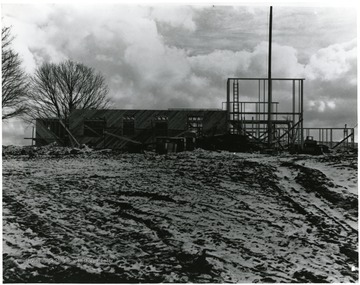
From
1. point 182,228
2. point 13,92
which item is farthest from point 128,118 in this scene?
point 182,228

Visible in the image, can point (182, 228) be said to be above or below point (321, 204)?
below

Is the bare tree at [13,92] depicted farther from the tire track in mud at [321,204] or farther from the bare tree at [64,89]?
the tire track in mud at [321,204]

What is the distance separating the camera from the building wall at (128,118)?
25.3 meters

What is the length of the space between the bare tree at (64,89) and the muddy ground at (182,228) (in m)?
17.2

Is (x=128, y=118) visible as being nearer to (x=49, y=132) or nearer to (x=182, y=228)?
(x=49, y=132)

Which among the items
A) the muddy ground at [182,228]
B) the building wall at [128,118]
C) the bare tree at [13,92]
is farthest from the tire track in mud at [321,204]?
the building wall at [128,118]

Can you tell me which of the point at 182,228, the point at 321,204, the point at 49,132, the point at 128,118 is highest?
the point at 128,118

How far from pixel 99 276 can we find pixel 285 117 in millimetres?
17212

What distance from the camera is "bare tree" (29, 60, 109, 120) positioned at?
24578 millimetres

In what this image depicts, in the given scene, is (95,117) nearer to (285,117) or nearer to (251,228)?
(285,117)

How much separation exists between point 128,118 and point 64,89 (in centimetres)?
561

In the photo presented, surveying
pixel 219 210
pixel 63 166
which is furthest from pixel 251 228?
pixel 63 166

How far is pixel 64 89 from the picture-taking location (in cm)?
2706

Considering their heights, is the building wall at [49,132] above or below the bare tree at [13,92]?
below
